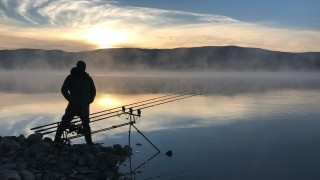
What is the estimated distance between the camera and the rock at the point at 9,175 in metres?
9.88

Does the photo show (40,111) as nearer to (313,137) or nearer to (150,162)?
(150,162)

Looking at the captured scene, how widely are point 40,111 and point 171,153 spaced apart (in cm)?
1732

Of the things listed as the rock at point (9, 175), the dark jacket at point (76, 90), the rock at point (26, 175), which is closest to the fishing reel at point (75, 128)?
the dark jacket at point (76, 90)

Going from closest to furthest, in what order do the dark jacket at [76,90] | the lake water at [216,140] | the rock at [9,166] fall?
the rock at [9,166] < the dark jacket at [76,90] < the lake water at [216,140]

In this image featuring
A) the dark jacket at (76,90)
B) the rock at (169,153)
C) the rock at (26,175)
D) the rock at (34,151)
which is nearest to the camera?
the rock at (26,175)

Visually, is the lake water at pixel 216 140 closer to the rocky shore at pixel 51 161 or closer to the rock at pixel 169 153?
the rock at pixel 169 153

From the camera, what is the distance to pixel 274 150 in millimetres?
17031

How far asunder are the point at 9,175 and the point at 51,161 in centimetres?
208

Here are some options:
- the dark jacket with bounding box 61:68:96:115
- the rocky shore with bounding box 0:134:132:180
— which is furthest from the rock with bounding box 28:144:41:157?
the dark jacket with bounding box 61:68:96:115

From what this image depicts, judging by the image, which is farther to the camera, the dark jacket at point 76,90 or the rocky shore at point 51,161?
the dark jacket at point 76,90

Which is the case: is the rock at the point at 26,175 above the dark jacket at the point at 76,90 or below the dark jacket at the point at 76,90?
below

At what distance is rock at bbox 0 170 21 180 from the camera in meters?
9.88

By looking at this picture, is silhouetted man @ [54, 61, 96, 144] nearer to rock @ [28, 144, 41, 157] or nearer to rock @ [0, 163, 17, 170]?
rock @ [28, 144, 41, 157]

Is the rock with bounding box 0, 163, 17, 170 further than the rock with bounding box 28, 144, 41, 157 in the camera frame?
No
